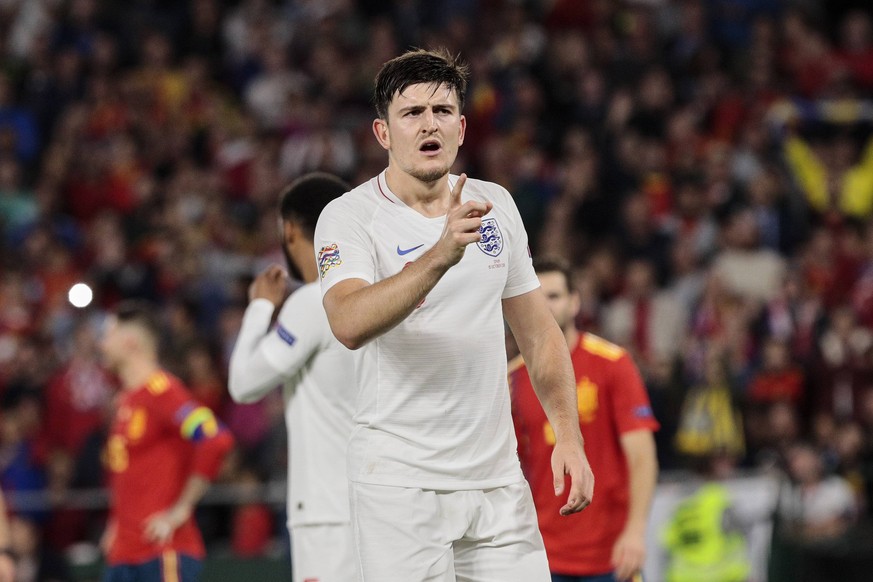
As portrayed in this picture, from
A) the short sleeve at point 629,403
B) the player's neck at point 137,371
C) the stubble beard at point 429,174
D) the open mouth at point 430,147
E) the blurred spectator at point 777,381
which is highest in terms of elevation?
the open mouth at point 430,147

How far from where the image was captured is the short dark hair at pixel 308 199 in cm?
585

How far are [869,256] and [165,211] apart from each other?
675cm

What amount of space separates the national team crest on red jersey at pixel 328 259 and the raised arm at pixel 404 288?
0.16m

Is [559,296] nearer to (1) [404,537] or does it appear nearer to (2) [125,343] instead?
(1) [404,537]

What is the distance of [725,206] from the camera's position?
13.5 metres

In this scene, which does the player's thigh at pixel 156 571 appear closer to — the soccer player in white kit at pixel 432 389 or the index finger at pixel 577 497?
the soccer player in white kit at pixel 432 389

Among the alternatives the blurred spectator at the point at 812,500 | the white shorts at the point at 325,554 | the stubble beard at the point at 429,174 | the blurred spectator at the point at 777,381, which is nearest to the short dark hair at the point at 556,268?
the white shorts at the point at 325,554

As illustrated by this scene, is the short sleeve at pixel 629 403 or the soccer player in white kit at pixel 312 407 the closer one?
the soccer player in white kit at pixel 312 407

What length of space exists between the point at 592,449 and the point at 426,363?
2.21 metres

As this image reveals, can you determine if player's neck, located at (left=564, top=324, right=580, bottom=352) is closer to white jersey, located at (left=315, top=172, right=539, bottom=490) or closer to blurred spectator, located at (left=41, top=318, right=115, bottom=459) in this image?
white jersey, located at (left=315, top=172, right=539, bottom=490)

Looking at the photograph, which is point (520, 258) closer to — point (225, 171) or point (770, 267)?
point (770, 267)

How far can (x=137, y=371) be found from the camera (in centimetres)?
793

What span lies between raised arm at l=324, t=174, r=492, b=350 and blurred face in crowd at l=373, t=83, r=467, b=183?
0.32 metres

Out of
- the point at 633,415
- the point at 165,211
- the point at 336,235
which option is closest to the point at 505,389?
the point at 336,235
